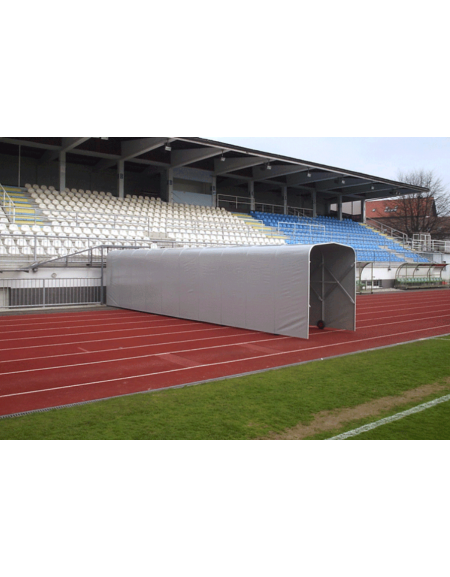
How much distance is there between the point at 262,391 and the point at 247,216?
30.2 m

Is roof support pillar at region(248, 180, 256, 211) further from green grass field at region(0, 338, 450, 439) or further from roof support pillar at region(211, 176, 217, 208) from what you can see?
green grass field at region(0, 338, 450, 439)

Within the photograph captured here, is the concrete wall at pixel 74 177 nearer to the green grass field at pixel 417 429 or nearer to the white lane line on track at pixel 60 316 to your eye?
the white lane line on track at pixel 60 316

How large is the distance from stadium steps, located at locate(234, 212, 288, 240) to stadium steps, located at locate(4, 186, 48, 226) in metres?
14.4

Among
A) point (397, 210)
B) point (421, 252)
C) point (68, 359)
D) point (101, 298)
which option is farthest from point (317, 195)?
point (68, 359)

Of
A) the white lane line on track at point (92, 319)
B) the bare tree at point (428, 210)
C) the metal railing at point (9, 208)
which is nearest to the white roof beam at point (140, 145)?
the metal railing at point (9, 208)

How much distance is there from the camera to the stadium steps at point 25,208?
2181cm

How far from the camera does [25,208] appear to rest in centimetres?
2323

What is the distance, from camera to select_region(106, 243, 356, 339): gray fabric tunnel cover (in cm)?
1171

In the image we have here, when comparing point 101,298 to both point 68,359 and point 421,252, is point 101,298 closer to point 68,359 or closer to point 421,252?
point 68,359

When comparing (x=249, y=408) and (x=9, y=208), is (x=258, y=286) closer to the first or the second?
(x=249, y=408)

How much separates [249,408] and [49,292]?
13998 millimetres

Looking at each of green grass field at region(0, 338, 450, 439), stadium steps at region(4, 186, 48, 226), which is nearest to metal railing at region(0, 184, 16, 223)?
stadium steps at region(4, 186, 48, 226)

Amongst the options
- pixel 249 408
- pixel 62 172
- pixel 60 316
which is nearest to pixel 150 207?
pixel 62 172

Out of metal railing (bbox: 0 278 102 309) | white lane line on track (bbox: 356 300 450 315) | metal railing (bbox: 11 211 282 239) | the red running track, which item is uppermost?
metal railing (bbox: 11 211 282 239)
